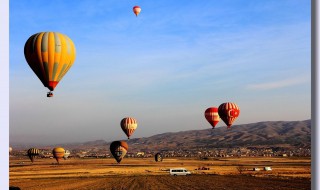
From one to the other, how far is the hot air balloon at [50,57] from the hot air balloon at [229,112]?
44710 mm

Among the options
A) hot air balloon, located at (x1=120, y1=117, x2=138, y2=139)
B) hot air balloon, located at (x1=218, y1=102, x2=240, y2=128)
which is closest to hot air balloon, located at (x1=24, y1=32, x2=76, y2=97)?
hot air balloon, located at (x1=218, y1=102, x2=240, y2=128)

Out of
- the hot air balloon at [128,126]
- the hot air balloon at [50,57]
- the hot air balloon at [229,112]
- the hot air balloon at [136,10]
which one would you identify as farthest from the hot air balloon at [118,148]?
the hot air balloon at [50,57]

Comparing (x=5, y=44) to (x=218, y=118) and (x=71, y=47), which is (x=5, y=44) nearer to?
(x=71, y=47)

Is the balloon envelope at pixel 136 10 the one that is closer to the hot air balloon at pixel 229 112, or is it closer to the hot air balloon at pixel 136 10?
the hot air balloon at pixel 136 10

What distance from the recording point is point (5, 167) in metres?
6.73

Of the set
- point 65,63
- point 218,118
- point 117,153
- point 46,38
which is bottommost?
point 117,153

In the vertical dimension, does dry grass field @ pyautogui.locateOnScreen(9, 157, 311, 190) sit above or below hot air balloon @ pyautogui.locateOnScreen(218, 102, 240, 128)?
below

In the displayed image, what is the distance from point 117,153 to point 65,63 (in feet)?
195

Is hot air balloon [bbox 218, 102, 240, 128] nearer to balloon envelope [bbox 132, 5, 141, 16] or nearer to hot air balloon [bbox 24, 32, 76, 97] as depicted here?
balloon envelope [bbox 132, 5, 141, 16]

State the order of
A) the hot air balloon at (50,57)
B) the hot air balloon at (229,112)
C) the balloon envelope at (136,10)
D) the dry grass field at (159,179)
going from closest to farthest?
1. the hot air balloon at (50,57)
2. the dry grass field at (159,179)
3. the balloon envelope at (136,10)
4. the hot air balloon at (229,112)

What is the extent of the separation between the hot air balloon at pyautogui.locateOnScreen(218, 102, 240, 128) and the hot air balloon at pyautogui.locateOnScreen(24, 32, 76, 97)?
147ft

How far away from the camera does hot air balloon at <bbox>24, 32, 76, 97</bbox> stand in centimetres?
3884

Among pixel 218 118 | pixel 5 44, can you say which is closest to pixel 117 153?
pixel 218 118

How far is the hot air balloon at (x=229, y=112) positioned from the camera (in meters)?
79.2
